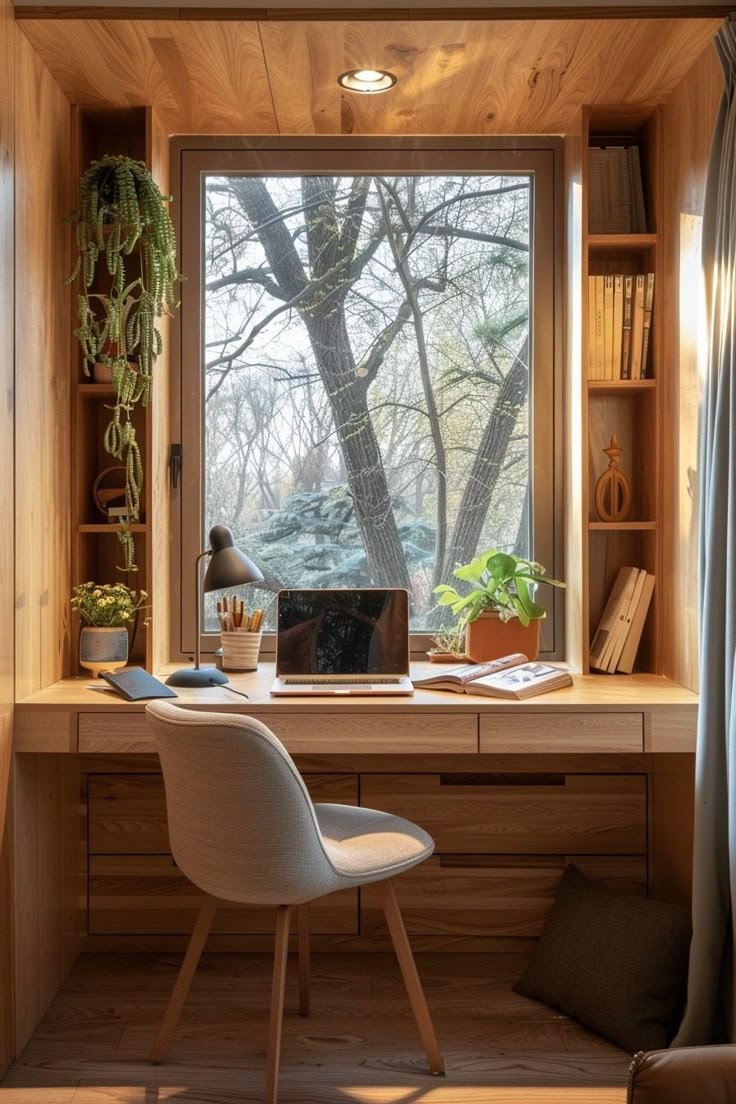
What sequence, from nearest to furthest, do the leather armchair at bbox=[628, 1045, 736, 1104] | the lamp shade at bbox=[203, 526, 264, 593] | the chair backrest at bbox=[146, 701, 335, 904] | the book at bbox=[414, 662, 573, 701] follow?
the leather armchair at bbox=[628, 1045, 736, 1104]
the chair backrest at bbox=[146, 701, 335, 904]
the book at bbox=[414, 662, 573, 701]
the lamp shade at bbox=[203, 526, 264, 593]

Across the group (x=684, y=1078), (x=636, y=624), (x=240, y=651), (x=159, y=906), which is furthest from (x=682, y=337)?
(x=159, y=906)

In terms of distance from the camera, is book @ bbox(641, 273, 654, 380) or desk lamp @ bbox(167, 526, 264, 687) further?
book @ bbox(641, 273, 654, 380)

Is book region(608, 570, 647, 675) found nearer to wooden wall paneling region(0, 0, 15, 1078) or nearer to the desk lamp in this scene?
the desk lamp

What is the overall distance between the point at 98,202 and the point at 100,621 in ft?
3.58

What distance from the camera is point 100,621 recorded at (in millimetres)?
2645

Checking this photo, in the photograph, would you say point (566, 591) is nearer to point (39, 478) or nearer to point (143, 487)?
point (143, 487)

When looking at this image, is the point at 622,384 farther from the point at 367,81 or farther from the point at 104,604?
the point at 104,604

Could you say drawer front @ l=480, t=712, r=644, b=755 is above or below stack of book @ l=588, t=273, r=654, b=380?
below

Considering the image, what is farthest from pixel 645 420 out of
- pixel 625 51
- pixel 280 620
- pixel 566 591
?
pixel 280 620

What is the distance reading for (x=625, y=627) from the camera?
2.71m

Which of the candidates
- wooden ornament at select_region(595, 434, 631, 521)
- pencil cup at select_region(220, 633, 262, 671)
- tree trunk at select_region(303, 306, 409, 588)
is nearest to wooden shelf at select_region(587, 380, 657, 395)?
wooden ornament at select_region(595, 434, 631, 521)

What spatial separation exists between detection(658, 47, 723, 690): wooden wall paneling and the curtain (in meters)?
0.19

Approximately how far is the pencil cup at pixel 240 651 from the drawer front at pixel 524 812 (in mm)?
587

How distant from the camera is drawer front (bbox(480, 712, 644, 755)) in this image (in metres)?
2.32
